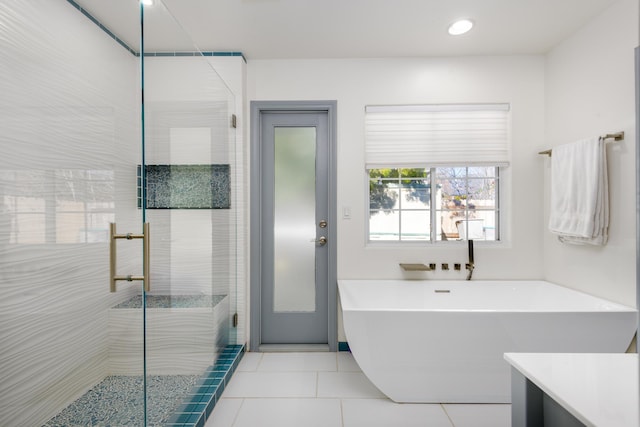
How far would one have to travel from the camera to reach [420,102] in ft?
9.63

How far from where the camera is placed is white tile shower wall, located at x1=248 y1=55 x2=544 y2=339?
293 centimetres

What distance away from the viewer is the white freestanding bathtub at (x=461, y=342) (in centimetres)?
201

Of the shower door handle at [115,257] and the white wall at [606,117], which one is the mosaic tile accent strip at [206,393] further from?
the white wall at [606,117]

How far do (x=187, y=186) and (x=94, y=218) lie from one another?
69 centimetres

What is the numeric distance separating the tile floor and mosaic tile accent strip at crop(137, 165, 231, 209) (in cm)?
125

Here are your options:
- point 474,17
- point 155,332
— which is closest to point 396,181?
point 474,17

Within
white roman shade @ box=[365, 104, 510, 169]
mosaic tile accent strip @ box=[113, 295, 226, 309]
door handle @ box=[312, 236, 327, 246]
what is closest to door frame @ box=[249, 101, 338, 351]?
door handle @ box=[312, 236, 327, 246]

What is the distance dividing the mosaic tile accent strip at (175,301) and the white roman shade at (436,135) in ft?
5.54

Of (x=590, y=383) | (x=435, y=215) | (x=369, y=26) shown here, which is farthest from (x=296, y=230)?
(x=590, y=383)

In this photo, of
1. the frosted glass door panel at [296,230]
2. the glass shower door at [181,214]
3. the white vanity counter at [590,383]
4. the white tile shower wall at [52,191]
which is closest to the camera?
the white vanity counter at [590,383]

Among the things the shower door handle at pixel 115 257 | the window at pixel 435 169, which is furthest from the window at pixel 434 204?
the shower door handle at pixel 115 257

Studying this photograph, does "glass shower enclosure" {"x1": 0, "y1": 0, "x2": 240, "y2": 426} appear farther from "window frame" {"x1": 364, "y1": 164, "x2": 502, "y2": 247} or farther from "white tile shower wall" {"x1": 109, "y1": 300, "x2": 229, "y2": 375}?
"window frame" {"x1": 364, "y1": 164, "x2": 502, "y2": 247}

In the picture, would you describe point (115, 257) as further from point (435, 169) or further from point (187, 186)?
point (435, 169)

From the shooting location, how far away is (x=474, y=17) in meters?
2.34
